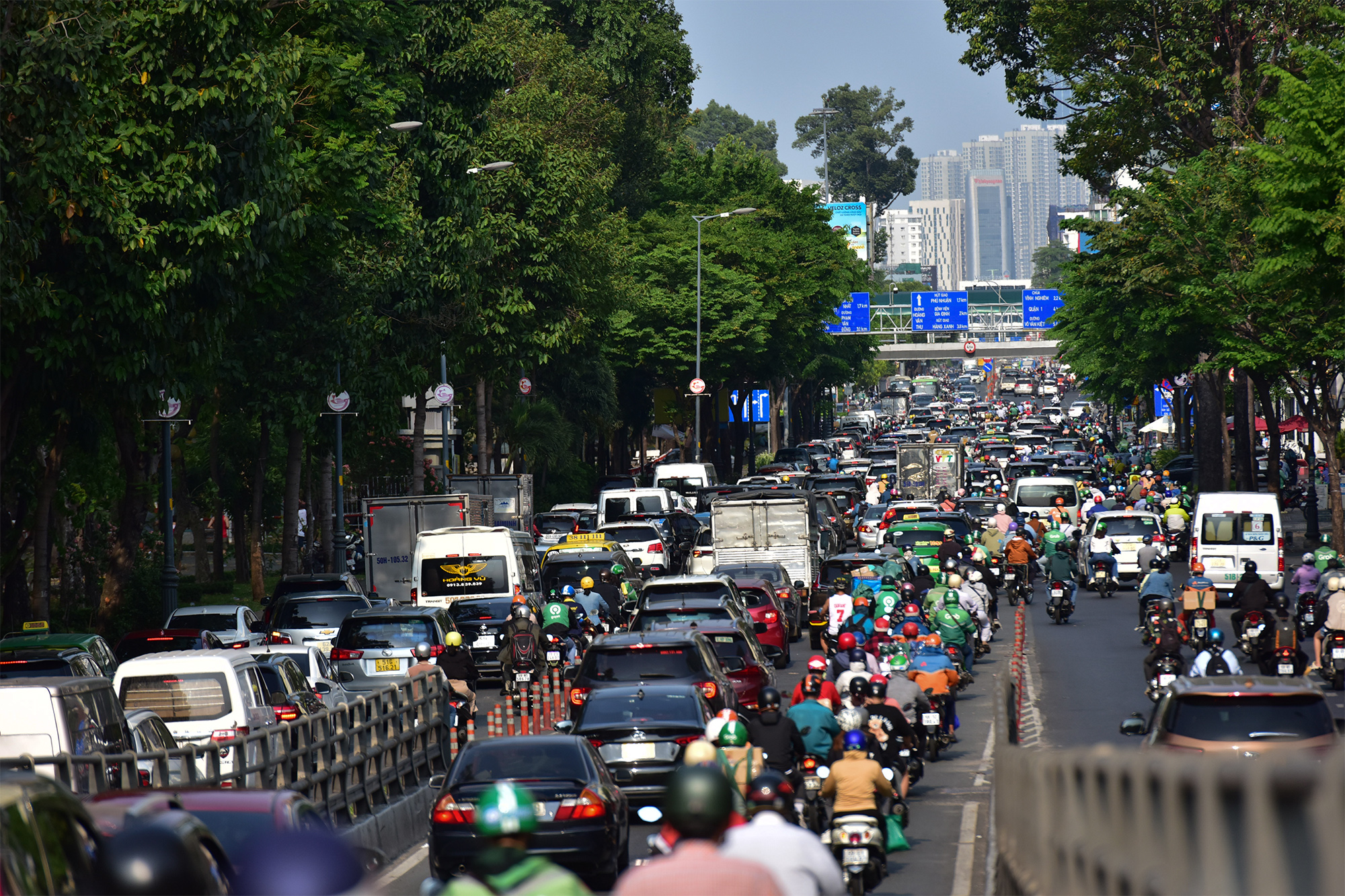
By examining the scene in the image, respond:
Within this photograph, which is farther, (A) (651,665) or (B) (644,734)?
(A) (651,665)

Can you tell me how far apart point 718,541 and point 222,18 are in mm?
17687

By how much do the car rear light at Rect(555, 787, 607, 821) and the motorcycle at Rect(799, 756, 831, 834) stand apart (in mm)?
1440

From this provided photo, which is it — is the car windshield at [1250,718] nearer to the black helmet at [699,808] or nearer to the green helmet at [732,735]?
the green helmet at [732,735]

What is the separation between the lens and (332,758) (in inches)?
611

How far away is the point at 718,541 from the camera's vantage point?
37.0 m

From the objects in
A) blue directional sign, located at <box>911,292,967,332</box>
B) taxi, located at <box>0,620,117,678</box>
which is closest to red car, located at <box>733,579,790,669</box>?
taxi, located at <box>0,620,117,678</box>

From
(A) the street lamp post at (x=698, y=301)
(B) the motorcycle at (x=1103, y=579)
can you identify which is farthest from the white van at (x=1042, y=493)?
(A) the street lamp post at (x=698, y=301)

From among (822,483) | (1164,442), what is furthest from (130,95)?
(1164,442)

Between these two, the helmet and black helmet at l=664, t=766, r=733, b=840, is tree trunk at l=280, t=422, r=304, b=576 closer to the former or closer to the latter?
the helmet

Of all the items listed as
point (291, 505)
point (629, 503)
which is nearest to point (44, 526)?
point (291, 505)

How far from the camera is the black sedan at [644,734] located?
1602cm

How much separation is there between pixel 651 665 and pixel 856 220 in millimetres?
163432

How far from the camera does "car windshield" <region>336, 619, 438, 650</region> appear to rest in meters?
24.4

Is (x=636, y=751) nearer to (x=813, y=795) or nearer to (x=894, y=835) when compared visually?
(x=813, y=795)
